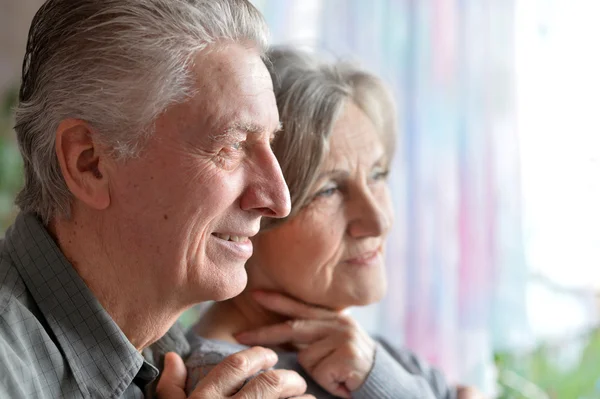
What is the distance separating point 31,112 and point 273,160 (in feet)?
1.48

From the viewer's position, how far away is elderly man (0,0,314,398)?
1355mm

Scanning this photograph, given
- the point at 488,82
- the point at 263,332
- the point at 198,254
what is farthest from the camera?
the point at 488,82

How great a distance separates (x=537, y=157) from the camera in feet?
8.46

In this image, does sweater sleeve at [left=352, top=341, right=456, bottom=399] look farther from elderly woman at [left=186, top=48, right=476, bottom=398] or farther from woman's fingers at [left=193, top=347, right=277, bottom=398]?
woman's fingers at [left=193, top=347, right=277, bottom=398]

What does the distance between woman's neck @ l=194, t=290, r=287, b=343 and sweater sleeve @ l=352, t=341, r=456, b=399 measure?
26cm

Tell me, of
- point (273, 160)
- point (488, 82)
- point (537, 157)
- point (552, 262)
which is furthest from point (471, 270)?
point (273, 160)

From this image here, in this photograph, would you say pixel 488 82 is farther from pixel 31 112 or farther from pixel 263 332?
pixel 31 112

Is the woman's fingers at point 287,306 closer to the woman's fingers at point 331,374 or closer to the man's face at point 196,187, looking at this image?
the woman's fingers at point 331,374

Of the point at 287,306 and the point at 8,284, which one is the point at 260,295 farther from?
the point at 8,284

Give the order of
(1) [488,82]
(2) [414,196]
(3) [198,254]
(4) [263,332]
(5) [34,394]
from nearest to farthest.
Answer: (5) [34,394], (3) [198,254], (4) [263,332], (1) [488,82], (2) [414,196]

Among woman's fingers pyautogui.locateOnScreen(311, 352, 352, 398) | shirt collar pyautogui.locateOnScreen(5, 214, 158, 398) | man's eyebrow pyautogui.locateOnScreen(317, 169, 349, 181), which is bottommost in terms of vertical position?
woman's fingers pyautogui.locateOnScreen(311, 352, 352, 398)

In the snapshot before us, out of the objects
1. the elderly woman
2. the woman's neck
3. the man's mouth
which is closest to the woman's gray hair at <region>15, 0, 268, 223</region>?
the man's mouth

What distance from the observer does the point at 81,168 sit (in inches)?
55.0

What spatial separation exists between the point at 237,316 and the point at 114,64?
0.73 m
